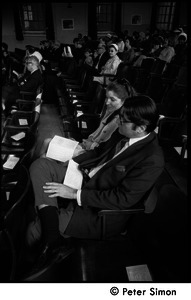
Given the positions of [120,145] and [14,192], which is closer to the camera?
[14,192]

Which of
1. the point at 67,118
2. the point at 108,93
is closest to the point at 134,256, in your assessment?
the point at 108,93

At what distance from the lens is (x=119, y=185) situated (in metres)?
1.37

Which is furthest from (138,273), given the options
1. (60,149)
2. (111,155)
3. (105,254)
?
(60,149)

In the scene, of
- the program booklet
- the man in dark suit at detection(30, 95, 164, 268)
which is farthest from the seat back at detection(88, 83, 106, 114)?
the man in dark suit at detection(30, 95, 164, 268)

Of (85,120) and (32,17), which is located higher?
(32,17)

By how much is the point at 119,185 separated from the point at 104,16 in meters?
12.0

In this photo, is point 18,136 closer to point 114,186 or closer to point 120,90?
point 120,90

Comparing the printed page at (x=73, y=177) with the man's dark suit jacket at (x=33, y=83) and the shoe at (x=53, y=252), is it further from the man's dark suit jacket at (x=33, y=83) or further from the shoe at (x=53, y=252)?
the man's dark suit jacket at (x=33, y=83)

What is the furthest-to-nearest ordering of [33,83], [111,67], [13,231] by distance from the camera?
→ [111,67]
[33,83]
[13,231]

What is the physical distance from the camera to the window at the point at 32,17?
36.1 feet

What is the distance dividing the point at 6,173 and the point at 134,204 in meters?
1.02

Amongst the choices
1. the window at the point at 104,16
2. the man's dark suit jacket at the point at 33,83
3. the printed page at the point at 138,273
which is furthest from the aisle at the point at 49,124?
the window at the point at 104,16

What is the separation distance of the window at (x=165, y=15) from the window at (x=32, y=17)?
5.45m

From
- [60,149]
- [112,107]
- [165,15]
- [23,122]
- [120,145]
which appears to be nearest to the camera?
[120,145]
